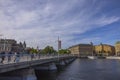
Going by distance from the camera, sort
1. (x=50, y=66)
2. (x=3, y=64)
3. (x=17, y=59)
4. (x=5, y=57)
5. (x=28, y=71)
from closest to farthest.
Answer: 1. (x=3, y=64)
2. (x=5, y=57)
3. (x=17, y=59)
4. (x=28, y=71)
5. (x=50, y=66)

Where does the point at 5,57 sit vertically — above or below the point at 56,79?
above

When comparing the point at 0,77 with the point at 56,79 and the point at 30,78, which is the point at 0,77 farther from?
the point at 56,79

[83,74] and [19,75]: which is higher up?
[19,75]

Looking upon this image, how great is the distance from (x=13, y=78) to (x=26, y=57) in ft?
14.2

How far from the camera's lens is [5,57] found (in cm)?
2484

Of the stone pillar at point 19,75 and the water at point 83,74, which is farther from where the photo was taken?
the water at point 83,74

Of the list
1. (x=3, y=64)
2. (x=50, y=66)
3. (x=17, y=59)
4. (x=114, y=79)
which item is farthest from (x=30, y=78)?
(x=50, y=66)

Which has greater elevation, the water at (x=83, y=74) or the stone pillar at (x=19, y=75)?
the stone pillar at (x=19, y=75)

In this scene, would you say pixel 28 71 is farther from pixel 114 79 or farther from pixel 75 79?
pixel 114 79

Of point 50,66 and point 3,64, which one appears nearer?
point 3,64

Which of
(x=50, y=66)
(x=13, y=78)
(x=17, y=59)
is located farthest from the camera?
(x=50, y=66)

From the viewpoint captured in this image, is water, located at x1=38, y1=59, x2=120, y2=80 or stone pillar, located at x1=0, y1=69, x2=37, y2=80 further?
water, located at x1=38, y1=59, x2=120, y2=80

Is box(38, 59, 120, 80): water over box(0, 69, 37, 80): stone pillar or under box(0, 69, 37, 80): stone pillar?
under

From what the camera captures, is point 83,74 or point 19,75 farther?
point 83,74
